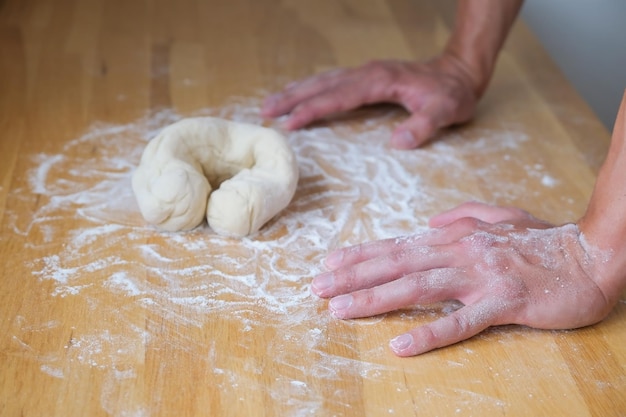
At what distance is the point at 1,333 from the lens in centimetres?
110

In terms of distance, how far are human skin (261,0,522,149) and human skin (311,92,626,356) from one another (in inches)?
18.6

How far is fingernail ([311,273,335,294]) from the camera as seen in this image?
118cm

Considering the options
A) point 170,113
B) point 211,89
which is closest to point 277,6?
point 211,89

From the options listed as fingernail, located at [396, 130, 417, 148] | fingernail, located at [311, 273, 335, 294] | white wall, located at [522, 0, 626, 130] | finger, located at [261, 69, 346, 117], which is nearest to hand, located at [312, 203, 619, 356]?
fingernail, located at [311, 273, 335, 294]

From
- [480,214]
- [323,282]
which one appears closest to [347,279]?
[323,282]

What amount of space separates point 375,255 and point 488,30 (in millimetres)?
754

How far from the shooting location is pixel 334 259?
1244 millimetres

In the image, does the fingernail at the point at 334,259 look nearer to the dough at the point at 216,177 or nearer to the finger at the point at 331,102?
the dough at the point at 216,177

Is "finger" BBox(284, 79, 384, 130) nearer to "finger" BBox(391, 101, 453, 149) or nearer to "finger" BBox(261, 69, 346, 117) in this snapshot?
"finger" BBox(261, 69, 346, 117)

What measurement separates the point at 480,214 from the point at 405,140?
32cm

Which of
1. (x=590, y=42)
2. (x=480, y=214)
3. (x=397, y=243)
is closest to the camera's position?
(x=397, y=243)

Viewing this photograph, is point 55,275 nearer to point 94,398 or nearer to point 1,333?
point 1,333

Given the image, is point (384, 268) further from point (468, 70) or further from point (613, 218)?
point (468, 70)

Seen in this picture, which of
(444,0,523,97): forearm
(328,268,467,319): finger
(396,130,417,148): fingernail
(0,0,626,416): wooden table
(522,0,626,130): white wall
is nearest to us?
(0,0,626,416): wooden table
